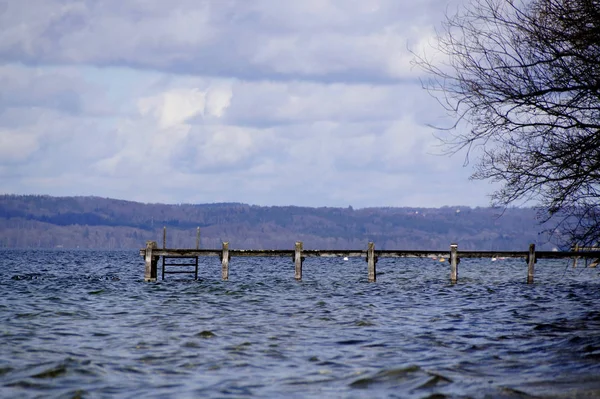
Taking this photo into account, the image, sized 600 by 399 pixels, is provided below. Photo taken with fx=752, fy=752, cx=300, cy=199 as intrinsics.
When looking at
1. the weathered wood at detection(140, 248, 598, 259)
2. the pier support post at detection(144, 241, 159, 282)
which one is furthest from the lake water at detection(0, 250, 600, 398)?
the pier support post at detection(144, 241, 159, 282)

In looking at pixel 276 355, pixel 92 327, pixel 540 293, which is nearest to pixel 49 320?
pixel 92 327

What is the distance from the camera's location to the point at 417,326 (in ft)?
57.6

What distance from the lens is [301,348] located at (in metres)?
14.1

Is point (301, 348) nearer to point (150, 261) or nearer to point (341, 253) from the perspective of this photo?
point (341, 253)

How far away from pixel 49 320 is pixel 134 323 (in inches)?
95.4

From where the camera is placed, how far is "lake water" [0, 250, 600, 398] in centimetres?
1034

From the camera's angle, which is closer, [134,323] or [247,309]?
[134,323]

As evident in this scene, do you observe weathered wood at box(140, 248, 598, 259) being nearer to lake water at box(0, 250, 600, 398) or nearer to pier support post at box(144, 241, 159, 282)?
pier support post at box(144, 241, 159, 282)

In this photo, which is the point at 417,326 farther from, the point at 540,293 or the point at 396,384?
the point at 540,293

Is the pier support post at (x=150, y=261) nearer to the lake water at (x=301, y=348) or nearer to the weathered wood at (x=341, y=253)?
the weathered wood at (x=341, y=253)

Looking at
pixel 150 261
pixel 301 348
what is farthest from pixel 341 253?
pixel 301 348

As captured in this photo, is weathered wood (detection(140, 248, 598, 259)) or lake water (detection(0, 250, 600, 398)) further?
weathered wood (detection(140, 248, 598, 259))

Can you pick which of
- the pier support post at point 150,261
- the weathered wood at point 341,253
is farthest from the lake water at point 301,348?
the pier support post at point 150,261

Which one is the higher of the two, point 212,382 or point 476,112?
point 476,112
